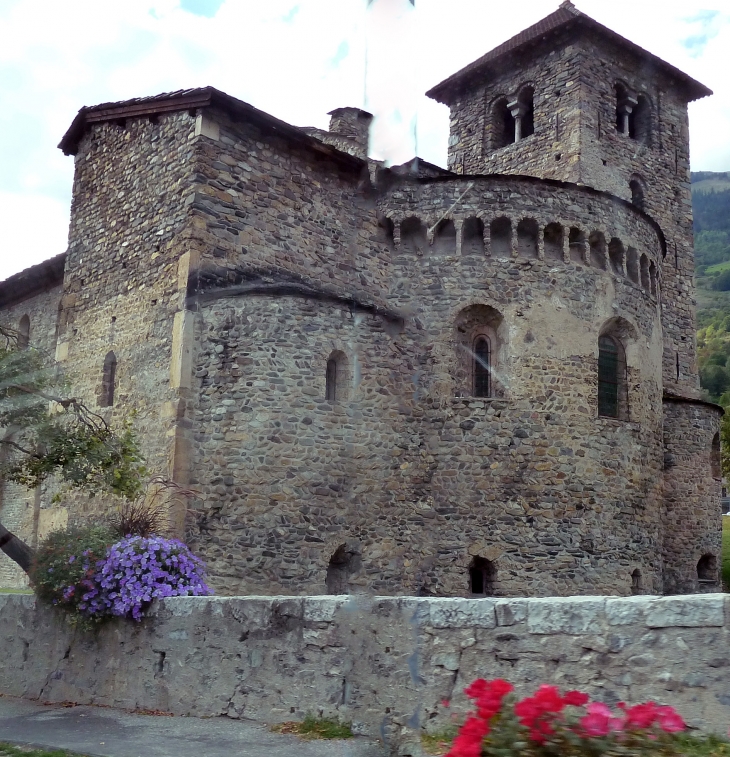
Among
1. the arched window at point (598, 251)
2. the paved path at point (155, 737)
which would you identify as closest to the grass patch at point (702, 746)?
the paved path at point (155, 737)

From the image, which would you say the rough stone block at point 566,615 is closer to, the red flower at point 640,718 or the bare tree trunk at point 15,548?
the red flower at point 640,718

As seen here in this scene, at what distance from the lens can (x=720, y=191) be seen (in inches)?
5202

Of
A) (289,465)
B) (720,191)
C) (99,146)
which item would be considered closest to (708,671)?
(289,465)

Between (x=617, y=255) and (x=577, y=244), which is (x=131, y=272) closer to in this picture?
(x=577, y=244)

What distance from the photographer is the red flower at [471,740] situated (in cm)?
382

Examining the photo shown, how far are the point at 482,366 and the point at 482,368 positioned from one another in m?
0.04

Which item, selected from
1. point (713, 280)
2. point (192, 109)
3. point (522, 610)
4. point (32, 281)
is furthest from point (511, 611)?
point (713, 280)

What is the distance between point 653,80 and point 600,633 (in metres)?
24.8

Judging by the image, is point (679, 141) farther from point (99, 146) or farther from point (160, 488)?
point (160, 488)

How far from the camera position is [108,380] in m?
16.5

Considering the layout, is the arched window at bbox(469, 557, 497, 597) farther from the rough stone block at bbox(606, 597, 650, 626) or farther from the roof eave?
the roof eave

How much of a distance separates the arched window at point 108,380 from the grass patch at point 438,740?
39.3 ft

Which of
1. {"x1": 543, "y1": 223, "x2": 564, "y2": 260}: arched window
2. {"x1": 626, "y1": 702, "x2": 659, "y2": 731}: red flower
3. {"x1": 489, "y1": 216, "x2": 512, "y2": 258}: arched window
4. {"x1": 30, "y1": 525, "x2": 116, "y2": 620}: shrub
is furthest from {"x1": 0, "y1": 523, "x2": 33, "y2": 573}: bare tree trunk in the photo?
{"x1": 543, "y1": 223, "x2": 564, "y2": 260}: arched window

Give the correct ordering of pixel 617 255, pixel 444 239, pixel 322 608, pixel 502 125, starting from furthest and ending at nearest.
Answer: pixel 502 125 → pixel 617 255 → pixel 444 239 → pixel 322 608
